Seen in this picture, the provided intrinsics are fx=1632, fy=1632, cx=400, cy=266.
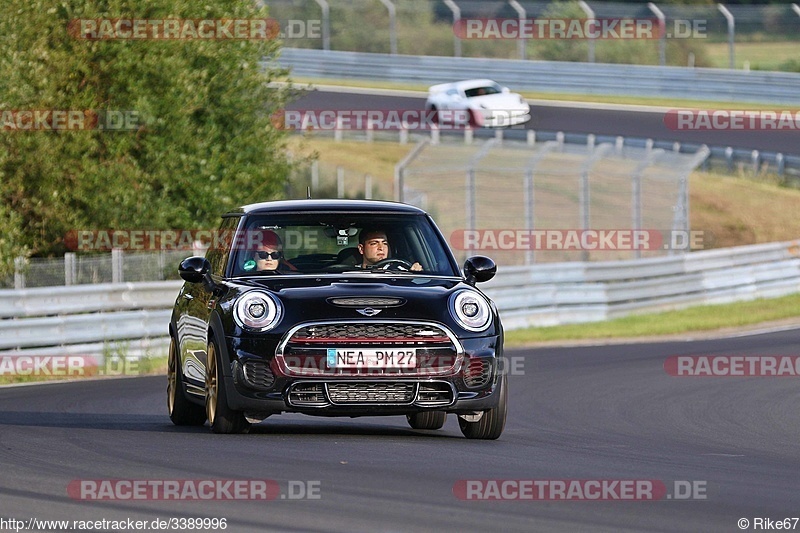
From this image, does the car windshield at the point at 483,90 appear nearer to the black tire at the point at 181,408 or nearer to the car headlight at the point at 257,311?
the black tire at the point at 181,408

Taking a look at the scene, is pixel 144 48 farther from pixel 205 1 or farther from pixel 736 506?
pixel 736 506

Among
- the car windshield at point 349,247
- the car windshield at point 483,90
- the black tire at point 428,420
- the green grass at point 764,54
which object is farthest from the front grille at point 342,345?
the green grass at point 764,54

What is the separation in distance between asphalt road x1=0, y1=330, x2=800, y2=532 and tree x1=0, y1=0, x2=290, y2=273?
284 inches

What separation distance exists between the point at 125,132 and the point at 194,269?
42.1 feet

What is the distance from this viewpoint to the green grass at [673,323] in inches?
938

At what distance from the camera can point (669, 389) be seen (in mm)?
15531

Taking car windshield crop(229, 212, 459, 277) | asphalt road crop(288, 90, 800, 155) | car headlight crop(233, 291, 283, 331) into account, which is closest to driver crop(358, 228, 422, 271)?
car windshield crop(229, 212, 459, 277)

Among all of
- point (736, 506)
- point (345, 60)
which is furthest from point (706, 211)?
point (736, 506)

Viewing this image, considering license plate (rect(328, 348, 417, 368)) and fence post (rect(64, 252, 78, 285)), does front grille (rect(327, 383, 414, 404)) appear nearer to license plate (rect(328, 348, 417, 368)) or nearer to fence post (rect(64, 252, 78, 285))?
license plate (rect(328, 348, 417, 368))

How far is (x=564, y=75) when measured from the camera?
49000mm

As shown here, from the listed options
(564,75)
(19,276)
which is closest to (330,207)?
(19,276)

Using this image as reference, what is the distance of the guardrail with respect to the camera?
17953 millimetres

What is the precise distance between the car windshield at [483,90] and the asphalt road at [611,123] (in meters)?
1.21

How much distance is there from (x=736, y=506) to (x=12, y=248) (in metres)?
14.6
